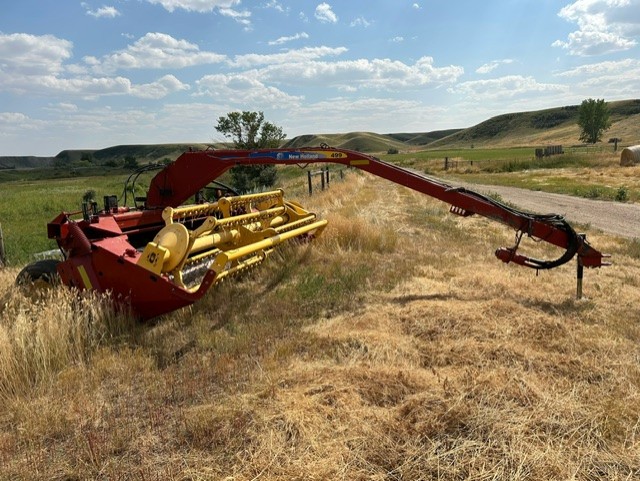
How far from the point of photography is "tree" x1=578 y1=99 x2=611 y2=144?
278 ft

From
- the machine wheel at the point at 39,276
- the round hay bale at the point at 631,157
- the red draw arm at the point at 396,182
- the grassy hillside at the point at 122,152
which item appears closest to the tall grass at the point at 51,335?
the machine wheel at the point at 39,276

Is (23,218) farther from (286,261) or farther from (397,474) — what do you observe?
(397,474)

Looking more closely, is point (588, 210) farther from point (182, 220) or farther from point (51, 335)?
point (51, 335)

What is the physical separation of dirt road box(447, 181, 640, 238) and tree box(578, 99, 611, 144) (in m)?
78.6

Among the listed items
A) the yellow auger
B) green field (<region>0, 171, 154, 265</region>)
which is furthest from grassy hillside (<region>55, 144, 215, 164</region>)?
the yellow auger

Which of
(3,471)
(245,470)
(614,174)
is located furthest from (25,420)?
(614,174)

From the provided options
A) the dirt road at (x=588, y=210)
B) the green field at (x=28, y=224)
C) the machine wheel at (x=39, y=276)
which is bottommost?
the dirt road at (x=588, y=210)

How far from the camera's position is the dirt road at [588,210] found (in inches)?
489

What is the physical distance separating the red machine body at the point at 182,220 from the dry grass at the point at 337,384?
354 millimetres

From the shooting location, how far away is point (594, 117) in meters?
85.6

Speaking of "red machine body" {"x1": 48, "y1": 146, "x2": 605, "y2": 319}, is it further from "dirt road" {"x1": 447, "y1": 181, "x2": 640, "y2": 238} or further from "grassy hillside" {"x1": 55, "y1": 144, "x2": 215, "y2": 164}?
"grassy hillside" {"x1": 55, "y1": 144, "x2": 215, "y2": 164}

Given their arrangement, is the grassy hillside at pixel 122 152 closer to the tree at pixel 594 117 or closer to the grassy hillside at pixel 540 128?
the grassy hillside at pixel 540 128

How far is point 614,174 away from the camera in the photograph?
26.2m

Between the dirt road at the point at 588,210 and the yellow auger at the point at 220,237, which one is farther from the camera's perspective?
the dirt road at the point at 588,210
